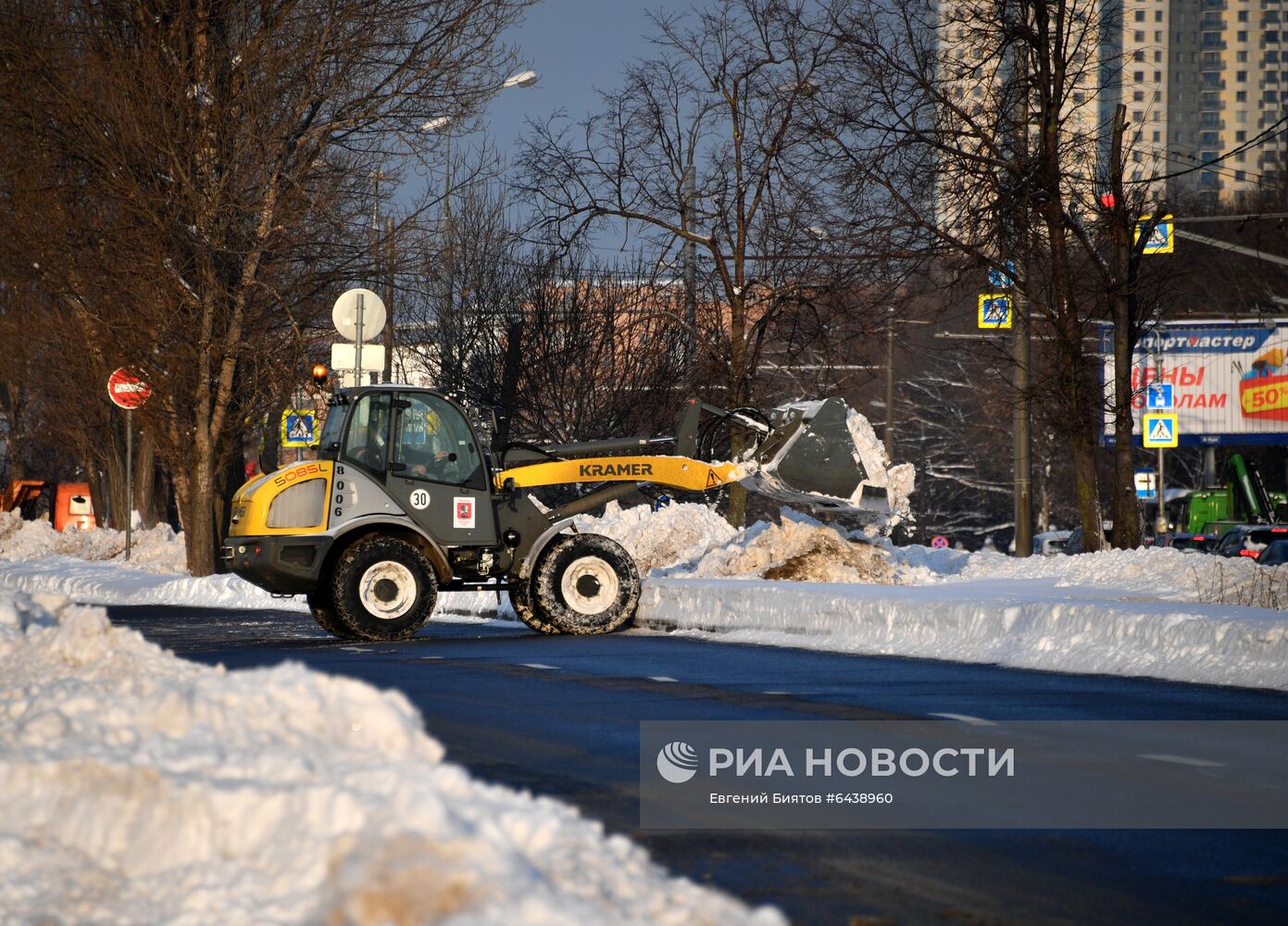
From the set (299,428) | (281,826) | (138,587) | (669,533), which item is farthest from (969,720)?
(138,587)

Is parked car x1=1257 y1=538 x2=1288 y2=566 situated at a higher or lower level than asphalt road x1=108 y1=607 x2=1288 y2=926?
higher

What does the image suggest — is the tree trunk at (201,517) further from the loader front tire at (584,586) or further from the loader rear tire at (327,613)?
the loader front tire at (584,586)

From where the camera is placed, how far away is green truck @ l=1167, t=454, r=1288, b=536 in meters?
50.3

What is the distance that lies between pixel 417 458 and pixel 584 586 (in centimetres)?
209

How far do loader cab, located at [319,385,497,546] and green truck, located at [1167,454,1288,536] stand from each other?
112ft

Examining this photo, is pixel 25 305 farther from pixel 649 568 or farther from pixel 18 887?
pixel 18 887

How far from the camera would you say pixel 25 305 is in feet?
126

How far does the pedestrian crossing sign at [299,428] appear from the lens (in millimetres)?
25500

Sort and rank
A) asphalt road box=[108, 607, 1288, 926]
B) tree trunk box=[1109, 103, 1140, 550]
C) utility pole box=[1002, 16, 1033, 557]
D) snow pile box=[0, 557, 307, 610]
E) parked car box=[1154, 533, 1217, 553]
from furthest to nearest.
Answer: parked car box=[1154, 533, 1217, 553], snow pile box=[0, 557, 307, 610], utility pole box=[1002, 16, 1033, 557], tree trunk box=[1109, 103, 1140, 550], asphalt road box=[108, 607, 1288, 926]

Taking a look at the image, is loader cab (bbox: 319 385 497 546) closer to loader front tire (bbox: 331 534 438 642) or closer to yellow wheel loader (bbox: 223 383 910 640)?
yellow wheel loader (bbox: 223 383 910 640)

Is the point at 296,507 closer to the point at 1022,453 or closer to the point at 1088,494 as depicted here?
the point at 1088,494

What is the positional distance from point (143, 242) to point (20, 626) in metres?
19.7

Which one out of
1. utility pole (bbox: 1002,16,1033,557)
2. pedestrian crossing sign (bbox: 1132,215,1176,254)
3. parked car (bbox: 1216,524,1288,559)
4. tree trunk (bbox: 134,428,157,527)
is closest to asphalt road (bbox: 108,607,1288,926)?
utility pole (bbox: 1002,16,1033,557)

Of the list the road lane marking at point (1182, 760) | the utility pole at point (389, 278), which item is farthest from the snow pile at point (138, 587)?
the road lane marking at point (1182, 760)
